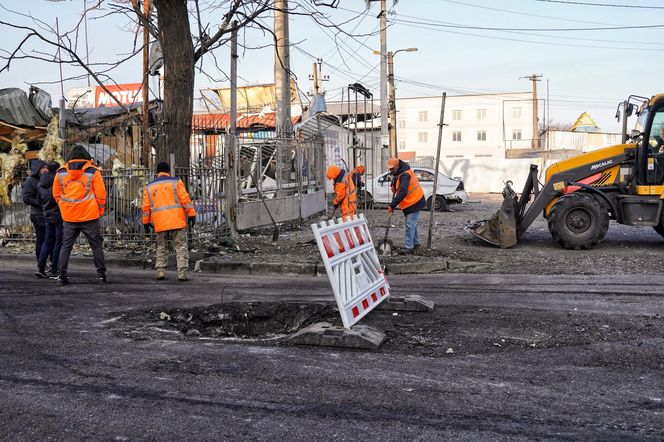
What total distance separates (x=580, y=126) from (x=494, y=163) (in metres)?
24.4

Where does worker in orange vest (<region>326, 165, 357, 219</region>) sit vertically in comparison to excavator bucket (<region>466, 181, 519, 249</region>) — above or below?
above

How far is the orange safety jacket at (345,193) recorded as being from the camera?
12617 mm

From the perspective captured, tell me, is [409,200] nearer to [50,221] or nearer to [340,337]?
[50,221]

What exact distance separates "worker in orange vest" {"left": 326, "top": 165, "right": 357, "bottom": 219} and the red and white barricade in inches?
227

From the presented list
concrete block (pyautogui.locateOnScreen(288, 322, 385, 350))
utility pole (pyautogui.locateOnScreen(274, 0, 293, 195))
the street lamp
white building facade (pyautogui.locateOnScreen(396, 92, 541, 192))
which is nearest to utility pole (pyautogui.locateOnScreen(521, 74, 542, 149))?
white building facade (pyautogui.locateOnScreen(396, 92, 541, 192))

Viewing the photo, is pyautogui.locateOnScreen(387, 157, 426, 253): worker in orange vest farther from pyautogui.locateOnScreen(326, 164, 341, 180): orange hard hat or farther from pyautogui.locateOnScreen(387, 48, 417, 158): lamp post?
pyautogui.locateOnScreen(387, 48, 417, 158): lamp post

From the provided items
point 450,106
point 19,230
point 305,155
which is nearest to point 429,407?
point 19,230

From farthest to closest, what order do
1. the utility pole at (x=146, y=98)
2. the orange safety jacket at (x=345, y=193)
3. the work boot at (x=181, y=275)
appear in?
1. the utility pole at (x=146, y=98)
2. the orange safety jacket at (x=345, y=193)
3. the work boot at (x=181, y=275)

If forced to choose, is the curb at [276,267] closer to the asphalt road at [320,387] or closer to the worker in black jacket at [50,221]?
the worker in black jacket at [50,221]

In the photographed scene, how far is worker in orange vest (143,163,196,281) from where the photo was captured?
9078 millimetres

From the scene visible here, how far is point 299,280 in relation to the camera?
9367mm

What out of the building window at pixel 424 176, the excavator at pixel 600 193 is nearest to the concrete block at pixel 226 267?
the excavator at pixel 600 193

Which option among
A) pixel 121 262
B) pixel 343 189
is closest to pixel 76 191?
pixel 121 262

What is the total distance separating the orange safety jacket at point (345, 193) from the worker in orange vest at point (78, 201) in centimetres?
488
